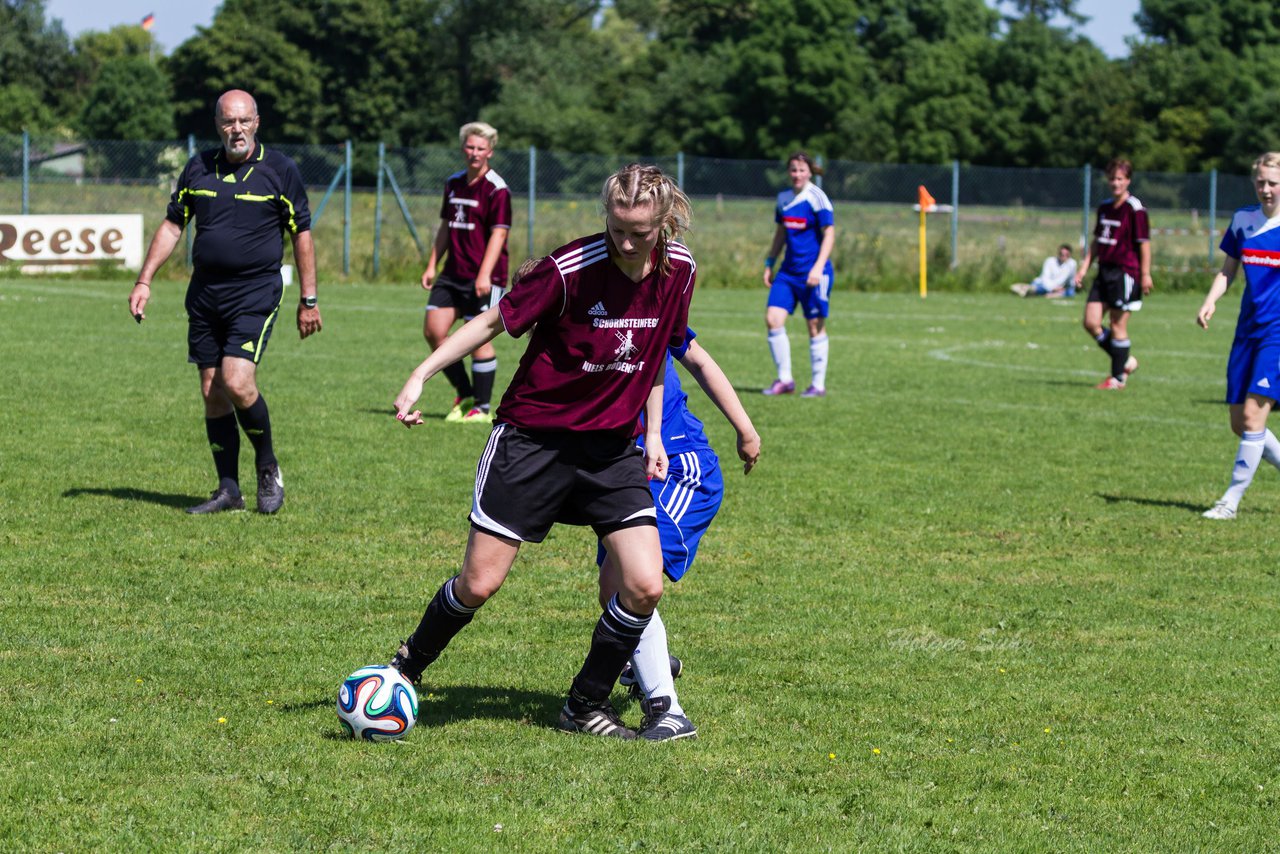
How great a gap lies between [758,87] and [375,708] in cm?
7360

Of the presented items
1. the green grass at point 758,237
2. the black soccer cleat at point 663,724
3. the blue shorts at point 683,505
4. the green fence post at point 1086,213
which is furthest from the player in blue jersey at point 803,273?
the green fence post at point 1086,213

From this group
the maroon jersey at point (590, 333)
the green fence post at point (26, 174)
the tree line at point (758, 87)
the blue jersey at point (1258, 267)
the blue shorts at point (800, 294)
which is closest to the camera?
the maroon jersey at point (590, 333)

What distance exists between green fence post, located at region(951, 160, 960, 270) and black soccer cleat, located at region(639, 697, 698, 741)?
3159 centimetres

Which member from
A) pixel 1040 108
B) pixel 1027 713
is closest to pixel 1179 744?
pixel 1027 713

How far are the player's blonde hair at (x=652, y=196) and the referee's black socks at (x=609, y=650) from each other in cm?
115

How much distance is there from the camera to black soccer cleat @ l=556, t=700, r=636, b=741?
532 cm

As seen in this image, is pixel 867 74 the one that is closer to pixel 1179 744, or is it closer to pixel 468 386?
pixel 468 386

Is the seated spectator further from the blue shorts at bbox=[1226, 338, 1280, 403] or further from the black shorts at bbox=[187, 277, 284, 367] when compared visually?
the black shorts at bbox=[187, 277, 284, 367]

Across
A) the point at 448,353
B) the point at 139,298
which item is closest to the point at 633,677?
the point at 448,353

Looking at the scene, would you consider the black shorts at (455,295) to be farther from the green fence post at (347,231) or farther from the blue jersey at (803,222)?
the green fence post at (347,231)

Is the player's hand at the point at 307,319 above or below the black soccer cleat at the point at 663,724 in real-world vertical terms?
above

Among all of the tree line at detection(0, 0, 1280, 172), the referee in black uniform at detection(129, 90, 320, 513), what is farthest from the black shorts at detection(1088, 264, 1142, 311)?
the tree line at detection(0, 0, 1280, 172)

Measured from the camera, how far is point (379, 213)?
32.2 m

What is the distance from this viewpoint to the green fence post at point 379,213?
105ft
